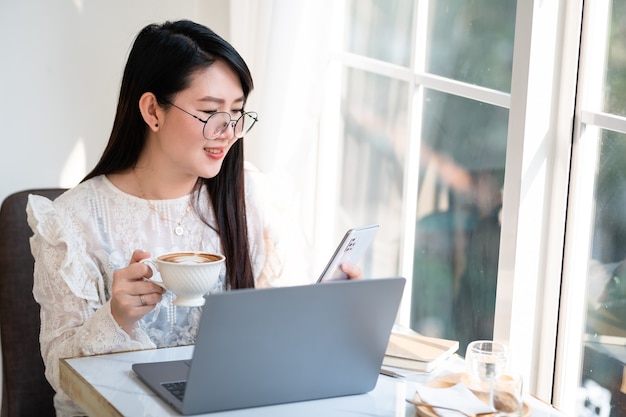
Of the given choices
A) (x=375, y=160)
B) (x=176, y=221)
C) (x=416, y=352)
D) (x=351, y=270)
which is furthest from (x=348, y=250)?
(x=375, y=160)


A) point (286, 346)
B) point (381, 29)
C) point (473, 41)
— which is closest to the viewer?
point (286, 346)

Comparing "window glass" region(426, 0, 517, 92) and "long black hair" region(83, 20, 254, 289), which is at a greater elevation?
"window glass" region(426, 0, 517, 92)

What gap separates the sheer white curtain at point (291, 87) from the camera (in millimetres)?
2535

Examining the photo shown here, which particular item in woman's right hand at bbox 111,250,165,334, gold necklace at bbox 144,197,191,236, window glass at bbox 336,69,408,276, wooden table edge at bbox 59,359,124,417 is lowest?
wooden table edge at bbox 59,359,124,417

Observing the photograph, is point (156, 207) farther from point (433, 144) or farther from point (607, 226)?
point (607, 226)

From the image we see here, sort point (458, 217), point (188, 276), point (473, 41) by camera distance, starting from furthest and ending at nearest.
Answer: point (458, 217)
point (473, 41)
point (188, 276)

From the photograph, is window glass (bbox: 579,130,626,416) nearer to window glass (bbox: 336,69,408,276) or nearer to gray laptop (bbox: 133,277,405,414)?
gray laptop (bbox: 133,277,405,414)

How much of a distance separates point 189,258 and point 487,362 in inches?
20.9

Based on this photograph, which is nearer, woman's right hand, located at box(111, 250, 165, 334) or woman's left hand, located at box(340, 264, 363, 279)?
woman's right hand, located at box(111, 250, 165, 334)

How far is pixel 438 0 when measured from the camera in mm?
2299

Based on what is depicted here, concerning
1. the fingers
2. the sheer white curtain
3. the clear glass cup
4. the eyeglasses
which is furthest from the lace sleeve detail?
the sheer white curtain

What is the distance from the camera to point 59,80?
287 cm

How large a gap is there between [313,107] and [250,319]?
51.8 inches

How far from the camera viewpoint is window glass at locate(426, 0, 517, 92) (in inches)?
81.1
